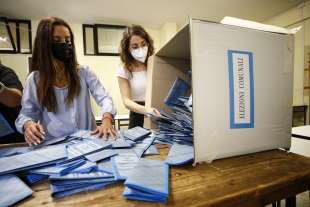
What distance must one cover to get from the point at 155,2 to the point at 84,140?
10.1 feet

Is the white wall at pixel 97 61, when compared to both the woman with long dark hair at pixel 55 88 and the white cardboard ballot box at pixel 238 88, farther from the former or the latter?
the white cardboard ballot box at pixel 238 88

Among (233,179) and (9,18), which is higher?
(9,18)

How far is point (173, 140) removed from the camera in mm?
739

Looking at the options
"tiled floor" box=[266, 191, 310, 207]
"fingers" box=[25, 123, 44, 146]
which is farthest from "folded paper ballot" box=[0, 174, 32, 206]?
"tiled floor" box=[266, 191, 310, 207]

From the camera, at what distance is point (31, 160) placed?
1.68 ft

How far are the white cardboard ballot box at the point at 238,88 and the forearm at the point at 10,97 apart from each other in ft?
3.25

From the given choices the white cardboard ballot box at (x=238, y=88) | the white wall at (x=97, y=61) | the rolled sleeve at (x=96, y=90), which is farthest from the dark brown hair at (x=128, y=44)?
the white wall at (x=97, y=61)

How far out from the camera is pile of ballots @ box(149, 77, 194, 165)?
559 mm

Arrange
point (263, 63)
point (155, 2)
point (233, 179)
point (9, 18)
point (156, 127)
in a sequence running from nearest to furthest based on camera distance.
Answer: point (233, 179) < point (263, 63) < point (156, 127) < point (155, 2) < point (9, 18)

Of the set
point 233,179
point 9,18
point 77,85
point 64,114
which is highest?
point 9,18

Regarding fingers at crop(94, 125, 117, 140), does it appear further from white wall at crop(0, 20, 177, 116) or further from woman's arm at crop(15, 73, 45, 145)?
white wall at crop(0, 20, 177, 116)

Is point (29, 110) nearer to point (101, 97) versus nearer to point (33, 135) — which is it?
point (33, 135)

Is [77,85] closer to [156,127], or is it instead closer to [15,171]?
[156,127]

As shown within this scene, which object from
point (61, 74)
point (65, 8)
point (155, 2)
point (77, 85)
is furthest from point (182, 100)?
point (65, 8)
